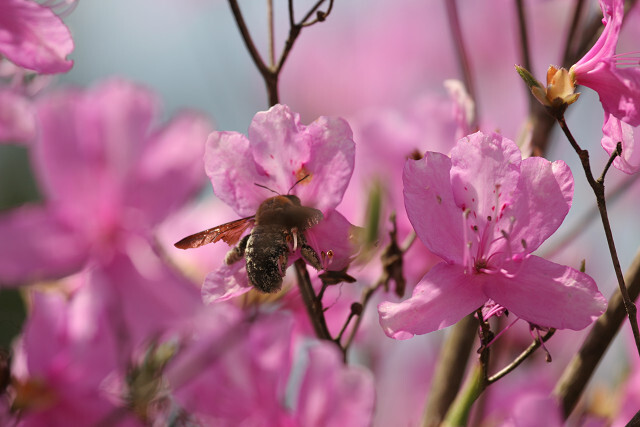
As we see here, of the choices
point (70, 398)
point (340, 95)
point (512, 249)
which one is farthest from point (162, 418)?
point (340, 95)

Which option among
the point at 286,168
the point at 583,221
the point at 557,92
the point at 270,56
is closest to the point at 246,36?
the point at 270,56

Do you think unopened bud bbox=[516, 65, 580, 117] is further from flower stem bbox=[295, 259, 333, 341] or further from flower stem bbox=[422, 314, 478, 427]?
flower stem bbox=[422, 314, 478, 427]

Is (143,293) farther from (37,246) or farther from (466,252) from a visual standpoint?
(466,252)

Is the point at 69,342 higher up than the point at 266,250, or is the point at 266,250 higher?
the point at 266,250

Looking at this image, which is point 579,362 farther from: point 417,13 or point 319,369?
point 417,13

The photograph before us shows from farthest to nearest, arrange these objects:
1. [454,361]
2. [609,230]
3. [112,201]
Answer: [454,361]
[112,201]
[609,230]

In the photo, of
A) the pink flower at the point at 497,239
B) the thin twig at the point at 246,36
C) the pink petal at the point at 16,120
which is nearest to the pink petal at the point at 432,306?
the pink flower at the point at 497,239
